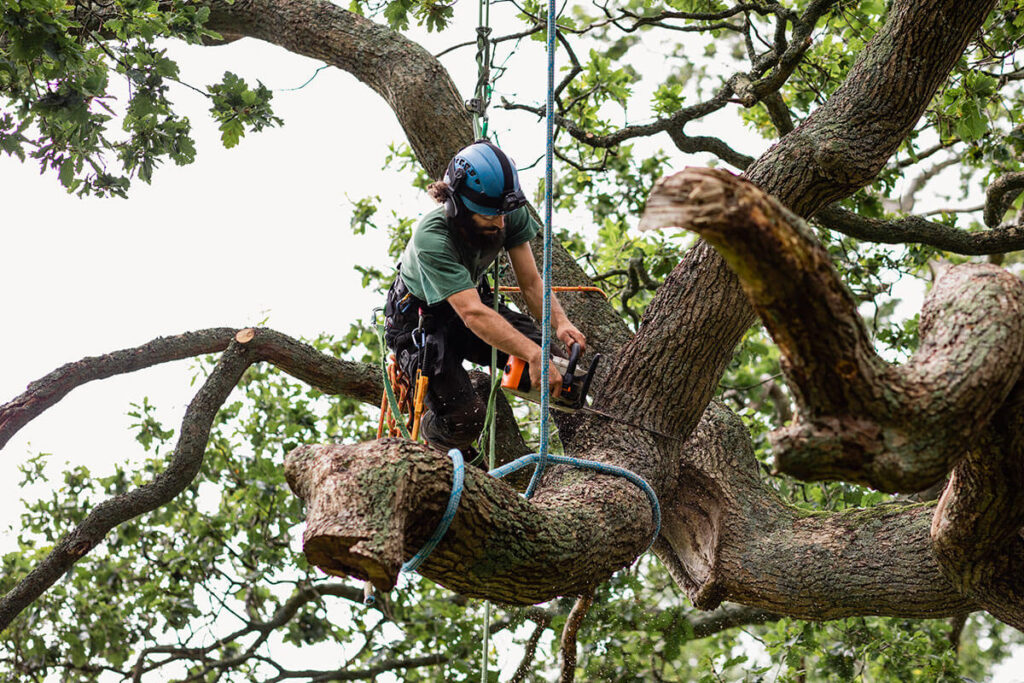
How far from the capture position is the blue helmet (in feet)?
12.6

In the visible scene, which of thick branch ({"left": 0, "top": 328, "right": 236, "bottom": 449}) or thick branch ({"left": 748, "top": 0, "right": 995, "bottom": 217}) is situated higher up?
thick branch ({"left": 0, "top": 328, "right": 236, "bottom": 449})

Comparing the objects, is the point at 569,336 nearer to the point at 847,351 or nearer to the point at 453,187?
the point at 453,187

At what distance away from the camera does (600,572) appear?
3.16m

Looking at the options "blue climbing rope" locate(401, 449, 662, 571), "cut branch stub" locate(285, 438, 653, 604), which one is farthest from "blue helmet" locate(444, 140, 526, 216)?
"cut branch stub" locate(285, 438, 653, 604)

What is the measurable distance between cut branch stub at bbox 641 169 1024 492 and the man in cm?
161

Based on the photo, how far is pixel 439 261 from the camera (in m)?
3.78

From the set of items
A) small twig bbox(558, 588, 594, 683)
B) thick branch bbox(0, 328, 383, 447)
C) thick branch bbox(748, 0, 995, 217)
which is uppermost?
thick branch bbox(0, 328, 383, 447)

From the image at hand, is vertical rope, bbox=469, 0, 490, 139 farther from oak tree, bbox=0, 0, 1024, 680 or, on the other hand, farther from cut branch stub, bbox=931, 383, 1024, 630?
cut branch stub, bbox=931, 383, 1024, 630

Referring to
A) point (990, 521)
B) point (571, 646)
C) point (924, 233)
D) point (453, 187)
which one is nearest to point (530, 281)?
point (453, 187)

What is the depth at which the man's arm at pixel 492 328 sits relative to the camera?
3.66m

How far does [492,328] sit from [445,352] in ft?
1.44

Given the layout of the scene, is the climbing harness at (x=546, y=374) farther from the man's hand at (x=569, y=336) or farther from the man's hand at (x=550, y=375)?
the man's hand at (x=569, y=336)

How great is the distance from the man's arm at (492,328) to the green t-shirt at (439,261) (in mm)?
49

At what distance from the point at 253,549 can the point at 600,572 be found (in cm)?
430
